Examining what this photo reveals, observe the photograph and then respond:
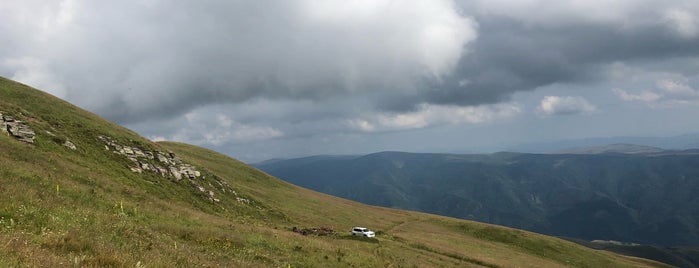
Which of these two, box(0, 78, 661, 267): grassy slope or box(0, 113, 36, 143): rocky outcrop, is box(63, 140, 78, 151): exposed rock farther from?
box(0, 113, 36, 143): rocky outcrop

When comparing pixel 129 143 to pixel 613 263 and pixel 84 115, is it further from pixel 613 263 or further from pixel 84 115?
pixel 613 263

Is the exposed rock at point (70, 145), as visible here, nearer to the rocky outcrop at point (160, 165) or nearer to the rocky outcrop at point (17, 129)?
the rocky outcrop at point (17, 129)

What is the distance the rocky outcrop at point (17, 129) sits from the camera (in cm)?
4547

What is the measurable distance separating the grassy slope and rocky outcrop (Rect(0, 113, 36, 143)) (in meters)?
1.22

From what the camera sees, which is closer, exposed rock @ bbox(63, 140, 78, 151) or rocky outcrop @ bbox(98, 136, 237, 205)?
exposed rock @ bbox(63, 140, 78, 151)

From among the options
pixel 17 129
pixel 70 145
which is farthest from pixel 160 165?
pixel 17 129

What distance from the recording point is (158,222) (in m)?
29.5

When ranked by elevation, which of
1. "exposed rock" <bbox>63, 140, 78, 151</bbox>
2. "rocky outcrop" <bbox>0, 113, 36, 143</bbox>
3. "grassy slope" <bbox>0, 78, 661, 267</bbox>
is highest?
"rocky outcrop" <bbox>0, 113, 36, 143</bbox>

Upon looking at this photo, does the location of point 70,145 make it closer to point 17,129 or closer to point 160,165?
point 17,129

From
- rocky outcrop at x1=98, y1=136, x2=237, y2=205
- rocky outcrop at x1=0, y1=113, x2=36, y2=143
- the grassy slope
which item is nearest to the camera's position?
the grassy slope

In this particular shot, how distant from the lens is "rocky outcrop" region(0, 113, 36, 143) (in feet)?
149

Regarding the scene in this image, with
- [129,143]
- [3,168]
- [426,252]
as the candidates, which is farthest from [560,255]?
[3,168]

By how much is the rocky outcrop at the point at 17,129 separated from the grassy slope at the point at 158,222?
122 centimetres

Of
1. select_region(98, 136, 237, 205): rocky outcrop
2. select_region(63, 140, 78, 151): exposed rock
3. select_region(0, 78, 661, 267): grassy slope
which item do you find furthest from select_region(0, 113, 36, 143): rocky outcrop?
select_region(98, 136, 237, 205): rocky outcrop
